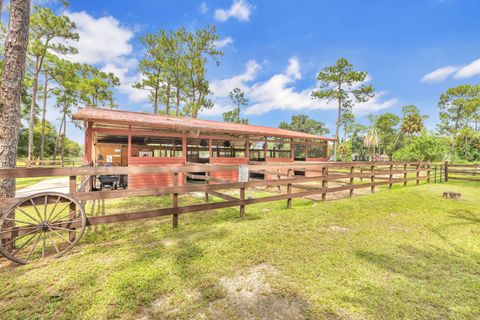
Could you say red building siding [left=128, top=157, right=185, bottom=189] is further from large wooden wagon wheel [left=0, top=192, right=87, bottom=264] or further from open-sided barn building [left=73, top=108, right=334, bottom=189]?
large wooden wagon wheel [left=0, top=192, right=87, bottom=264]

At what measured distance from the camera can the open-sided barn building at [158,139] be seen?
26.5ft

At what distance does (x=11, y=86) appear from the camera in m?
2.91

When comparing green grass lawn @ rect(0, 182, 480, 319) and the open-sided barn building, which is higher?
the open-sided barn building

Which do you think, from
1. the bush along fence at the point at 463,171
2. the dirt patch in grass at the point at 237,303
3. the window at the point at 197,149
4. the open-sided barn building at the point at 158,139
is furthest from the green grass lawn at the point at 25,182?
the bush along fence at the point at 463,171

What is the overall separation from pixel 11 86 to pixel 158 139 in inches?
373

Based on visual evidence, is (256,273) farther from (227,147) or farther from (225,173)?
(227,147)

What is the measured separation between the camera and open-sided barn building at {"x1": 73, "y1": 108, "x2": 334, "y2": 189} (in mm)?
8070

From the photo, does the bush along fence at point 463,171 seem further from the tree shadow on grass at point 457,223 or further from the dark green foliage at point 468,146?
the dark green foliage at point 468,146

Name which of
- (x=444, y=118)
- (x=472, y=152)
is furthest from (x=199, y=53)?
(x=444, y=118)

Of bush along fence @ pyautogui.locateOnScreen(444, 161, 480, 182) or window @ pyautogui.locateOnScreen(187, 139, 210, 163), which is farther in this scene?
window @ pyautogui.locateOnScreen(187, 139, 210, 163)

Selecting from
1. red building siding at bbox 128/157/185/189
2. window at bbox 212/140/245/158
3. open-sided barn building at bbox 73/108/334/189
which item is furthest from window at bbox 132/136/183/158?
red building siding at bbox 128/157/185/189

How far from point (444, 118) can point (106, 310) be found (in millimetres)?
56583

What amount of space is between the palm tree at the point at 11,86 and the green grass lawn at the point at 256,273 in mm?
1396

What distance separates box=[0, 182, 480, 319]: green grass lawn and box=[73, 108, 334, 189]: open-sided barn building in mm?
4751
